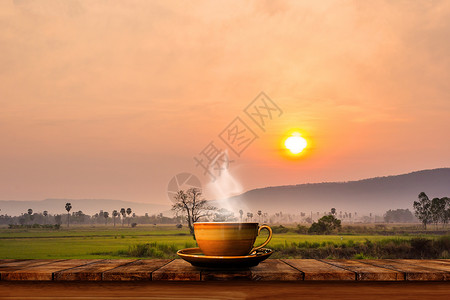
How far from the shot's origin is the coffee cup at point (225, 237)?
2484 millimetres

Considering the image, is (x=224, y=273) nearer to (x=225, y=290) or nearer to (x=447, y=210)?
(x=225, y=290)

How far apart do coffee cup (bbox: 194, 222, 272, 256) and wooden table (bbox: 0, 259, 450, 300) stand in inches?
4.7

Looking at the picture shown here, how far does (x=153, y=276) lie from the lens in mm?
2354

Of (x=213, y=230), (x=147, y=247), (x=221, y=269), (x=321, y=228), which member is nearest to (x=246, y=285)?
(x=221, y=269)

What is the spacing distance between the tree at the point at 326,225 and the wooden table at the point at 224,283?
125 meters

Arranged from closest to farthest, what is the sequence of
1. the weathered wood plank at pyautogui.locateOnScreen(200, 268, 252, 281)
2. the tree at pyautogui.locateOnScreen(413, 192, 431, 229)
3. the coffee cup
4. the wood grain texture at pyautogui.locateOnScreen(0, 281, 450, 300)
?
the wood grain texture at pyautogui.locateOnScreen(0, 281, 450, 300)
the weathered wood plank at pyautogui.locateOnScreen(200, 268, 252, 281)
the coffee cup
the tree at pyautogui.locateOnScreen(413, 192, 431, 229)

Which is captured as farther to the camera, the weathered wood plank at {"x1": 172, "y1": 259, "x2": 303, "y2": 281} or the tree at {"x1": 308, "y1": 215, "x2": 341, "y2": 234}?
the tree at {"x1": 308, "y1": 215, "x2": 341, "y2": 234}

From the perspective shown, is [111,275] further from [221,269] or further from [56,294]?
[221,269]

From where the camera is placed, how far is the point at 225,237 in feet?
8.18

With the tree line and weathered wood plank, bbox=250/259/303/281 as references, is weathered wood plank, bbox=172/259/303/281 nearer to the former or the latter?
weathered wood plank, bbox=250/259/303/281

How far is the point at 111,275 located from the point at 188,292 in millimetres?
462

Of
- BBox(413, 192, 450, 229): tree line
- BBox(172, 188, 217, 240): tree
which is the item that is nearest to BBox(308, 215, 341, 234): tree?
BBox(172, 188, 217, 240): tree

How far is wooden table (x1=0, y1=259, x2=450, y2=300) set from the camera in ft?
7.28

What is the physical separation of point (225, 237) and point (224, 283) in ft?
0.86
